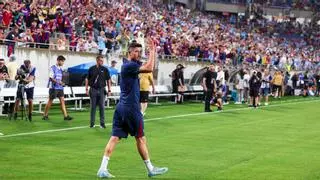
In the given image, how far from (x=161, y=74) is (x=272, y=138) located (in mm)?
18832

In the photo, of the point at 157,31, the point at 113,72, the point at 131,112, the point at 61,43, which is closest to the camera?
the point at 131,112

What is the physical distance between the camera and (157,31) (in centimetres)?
4294

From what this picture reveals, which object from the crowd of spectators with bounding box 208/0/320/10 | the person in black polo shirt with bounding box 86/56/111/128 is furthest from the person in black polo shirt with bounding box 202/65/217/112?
the crowd of spectators with bounding box 208/0/320/10

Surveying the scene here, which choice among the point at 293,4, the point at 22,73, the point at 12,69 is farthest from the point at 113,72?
the point at 293,4

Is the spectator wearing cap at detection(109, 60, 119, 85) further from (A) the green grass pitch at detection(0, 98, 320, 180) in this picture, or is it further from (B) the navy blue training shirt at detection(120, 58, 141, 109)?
(B) the navy blue training shirt at detection(120, 58, 141, 109)

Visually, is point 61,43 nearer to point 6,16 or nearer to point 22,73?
point 6,16

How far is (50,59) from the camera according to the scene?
29.8m

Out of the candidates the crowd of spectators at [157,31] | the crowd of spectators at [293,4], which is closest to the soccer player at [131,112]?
the crowd of spectators at [157,31]

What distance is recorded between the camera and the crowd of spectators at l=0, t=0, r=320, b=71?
30.0 m

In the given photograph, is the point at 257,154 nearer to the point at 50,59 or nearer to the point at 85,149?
the point at 85,149

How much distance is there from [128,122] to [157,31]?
Answer: 3147 centimetres

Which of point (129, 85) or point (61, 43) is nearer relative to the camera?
point (129, 85)

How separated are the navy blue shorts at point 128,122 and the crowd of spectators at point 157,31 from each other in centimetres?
1654

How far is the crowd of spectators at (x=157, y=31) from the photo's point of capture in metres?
30.0
